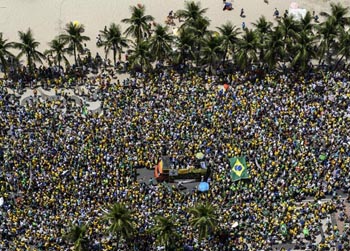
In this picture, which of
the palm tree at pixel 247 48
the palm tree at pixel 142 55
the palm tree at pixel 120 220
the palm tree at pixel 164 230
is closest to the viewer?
the palm tree at pixel 120 220

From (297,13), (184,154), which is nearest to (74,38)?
(184,154)

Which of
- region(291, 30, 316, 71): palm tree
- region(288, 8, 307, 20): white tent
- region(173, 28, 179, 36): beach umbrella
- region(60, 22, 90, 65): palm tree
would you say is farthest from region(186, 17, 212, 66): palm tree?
region(288, 8, 307, 20): white tent

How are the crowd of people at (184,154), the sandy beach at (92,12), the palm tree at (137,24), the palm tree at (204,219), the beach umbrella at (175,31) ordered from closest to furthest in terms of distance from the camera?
the palm tree at (204,219) < the crowd of people at (184,154) < the palm tree at (137,24) < the beach umbrella at (175,31) < the sandy beach at (92,12)

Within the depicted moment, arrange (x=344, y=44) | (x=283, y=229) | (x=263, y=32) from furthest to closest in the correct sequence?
(x=263, y=32)
(x=344, y=44)
(x=283, y=229)

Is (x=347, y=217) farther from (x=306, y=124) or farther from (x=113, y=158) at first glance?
(x=113, y=158)

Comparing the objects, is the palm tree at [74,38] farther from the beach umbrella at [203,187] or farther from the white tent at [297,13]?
the white tent at [297,13]

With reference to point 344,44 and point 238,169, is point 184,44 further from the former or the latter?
point 344,44

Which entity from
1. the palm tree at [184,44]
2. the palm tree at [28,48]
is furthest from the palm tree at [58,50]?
the palm tree at [184,44]
